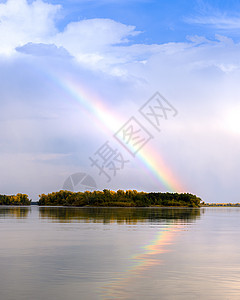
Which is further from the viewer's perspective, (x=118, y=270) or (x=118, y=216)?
(x=118, y=216)

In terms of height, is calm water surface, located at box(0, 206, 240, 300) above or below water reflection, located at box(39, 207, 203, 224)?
above

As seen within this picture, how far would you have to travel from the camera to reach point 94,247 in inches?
1030

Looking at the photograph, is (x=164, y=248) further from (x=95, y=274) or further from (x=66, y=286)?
(x=66, y=286)

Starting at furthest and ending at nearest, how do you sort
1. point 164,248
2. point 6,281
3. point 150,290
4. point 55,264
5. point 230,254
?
point 164,248, point 230,254, point 55,264, point 6,281, point 150,290

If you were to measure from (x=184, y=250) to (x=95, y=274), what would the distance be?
9207 mm

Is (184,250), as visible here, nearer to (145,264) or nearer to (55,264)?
(145,264)

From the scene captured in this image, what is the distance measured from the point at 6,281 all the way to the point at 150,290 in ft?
17.0

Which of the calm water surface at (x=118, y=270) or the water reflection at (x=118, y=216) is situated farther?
the water reflection at (x=118, y=216)

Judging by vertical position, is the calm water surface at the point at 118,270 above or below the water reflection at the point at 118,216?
above

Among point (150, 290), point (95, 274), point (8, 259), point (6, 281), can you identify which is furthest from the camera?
point (8, 259)

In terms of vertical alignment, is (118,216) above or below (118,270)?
below

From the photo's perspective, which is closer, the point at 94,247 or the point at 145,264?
the point at 145,264

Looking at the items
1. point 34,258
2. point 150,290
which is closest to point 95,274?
point 150,290

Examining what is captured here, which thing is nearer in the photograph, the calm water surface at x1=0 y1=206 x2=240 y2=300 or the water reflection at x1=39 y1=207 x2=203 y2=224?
the calm water surface at x1=0 y1=206 x2=240 y2=300
